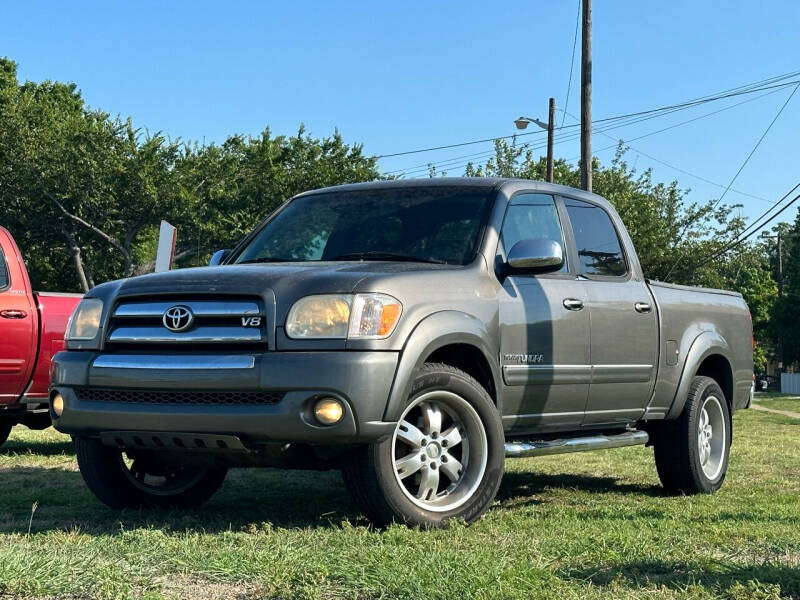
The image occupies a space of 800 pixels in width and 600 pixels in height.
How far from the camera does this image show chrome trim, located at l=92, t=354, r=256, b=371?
5312 mm

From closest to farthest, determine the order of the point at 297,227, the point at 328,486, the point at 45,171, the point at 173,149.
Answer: the point at 297,227, the point at 328,486, the point at 45,171, the point at 173,149

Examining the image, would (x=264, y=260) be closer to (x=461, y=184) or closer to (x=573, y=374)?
(x=461, y=184)

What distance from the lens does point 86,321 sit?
600 centimetres

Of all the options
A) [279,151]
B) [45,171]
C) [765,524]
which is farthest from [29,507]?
[279,151]

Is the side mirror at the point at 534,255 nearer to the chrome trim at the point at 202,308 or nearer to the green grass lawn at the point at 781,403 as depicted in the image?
the chrome trim at the point at 202,308

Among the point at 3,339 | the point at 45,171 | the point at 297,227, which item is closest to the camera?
the point at 297,227

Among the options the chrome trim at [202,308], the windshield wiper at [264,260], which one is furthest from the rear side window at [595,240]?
the chrome trim at [202,308]

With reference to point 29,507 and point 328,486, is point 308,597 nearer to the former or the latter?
point 29,507

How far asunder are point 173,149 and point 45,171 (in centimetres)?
504

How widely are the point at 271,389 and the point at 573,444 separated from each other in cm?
228

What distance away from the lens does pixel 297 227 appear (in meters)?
7.14

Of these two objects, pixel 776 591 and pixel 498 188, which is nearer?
pixel 776 591

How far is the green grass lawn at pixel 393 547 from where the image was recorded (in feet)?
13.4

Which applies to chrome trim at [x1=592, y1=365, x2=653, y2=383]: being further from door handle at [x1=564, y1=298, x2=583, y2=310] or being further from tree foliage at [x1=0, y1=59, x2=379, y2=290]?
tree foliage at [x1=0, y1=59, x2=379, y2=290]
